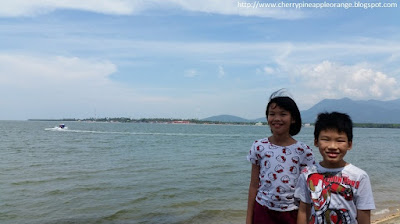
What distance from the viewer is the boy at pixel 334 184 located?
7.06ft

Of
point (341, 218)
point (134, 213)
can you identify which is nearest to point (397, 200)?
point (134, 213)

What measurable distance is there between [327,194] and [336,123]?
0.51 meters

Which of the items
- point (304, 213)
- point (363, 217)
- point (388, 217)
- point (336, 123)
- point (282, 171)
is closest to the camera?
point (363, 217)

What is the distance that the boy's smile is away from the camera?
2.23 metres

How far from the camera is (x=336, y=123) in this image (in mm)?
2281

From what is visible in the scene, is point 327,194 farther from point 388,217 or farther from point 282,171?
point 388,217

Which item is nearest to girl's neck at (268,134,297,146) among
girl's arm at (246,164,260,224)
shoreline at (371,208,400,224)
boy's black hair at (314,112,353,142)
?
girl's arm at (246,164,260,224)

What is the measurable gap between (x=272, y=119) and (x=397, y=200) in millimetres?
9674

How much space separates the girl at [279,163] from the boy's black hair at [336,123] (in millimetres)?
482

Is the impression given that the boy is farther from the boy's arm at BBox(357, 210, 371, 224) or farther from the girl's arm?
the girl's arm

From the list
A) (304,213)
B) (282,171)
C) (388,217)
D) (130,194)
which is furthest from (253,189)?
(130,194)

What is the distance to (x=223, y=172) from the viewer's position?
15.8 metres

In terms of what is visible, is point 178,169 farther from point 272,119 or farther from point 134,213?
point 272,119

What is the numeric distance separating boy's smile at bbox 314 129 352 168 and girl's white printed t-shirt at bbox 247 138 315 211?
0.51 m
